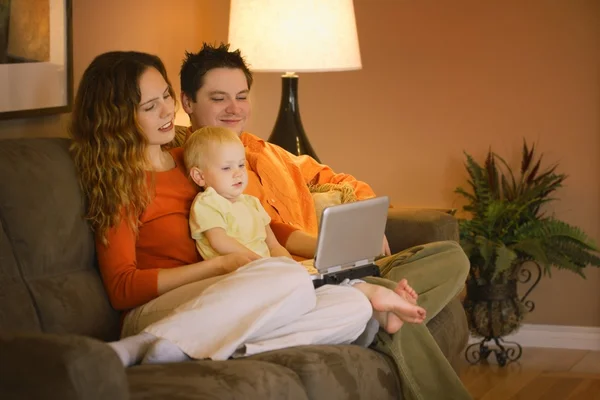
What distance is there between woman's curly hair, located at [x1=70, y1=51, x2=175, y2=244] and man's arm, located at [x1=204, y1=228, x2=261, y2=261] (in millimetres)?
178

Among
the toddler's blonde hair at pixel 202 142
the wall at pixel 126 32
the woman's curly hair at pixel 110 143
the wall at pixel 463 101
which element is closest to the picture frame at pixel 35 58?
the wall at pixel 126 32

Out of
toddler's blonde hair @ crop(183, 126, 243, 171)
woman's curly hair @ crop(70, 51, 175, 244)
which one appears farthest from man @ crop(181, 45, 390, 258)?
woman's curly hair @ crop(70, 51, 175, 244)

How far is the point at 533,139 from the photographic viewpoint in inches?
176

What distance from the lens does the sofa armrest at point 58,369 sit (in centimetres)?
172

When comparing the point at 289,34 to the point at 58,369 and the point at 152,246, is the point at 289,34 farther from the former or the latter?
the point at 58,369

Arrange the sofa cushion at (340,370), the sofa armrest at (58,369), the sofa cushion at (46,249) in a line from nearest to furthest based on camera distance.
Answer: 1. the sofa armrest at (58,369)
2. the sofa cushion at (340,370)
3. the sofa cushion at (46,249)

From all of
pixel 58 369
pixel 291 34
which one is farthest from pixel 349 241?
pixel 291 34

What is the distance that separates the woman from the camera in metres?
2.31

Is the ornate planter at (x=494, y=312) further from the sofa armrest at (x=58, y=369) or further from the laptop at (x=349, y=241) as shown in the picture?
the sofa armrest at (x=58, y=369)

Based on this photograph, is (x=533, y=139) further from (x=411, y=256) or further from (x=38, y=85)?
(x=38, y=85)

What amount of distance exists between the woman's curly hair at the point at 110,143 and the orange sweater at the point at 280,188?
54 cm

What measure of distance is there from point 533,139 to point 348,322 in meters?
2.22

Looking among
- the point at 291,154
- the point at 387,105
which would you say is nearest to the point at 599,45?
the point at 387,105

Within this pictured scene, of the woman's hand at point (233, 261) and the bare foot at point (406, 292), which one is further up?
the woman's hand at point (233, 261)
